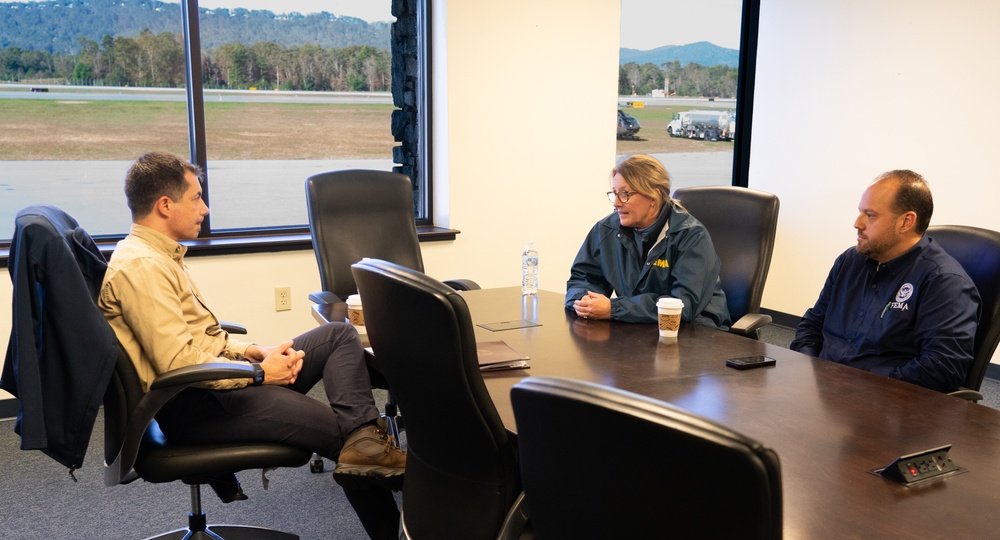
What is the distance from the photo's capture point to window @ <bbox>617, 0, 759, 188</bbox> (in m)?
5.50

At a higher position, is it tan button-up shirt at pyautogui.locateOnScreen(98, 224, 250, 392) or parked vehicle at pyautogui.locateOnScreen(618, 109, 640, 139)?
parked vehicle at pyautogui.locateOnScreen(618, 109, 640, 139)

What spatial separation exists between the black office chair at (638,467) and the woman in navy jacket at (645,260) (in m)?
1.58

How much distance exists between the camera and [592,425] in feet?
2.94

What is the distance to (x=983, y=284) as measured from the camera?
2.28 m

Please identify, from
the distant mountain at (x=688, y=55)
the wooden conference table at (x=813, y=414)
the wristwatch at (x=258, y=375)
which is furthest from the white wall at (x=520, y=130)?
the wristwatch at (x=258, y=375)

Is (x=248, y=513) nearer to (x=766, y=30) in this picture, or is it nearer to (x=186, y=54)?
(x=186, y=54)

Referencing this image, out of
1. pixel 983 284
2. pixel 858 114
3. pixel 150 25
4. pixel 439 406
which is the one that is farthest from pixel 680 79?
pixel 439 406

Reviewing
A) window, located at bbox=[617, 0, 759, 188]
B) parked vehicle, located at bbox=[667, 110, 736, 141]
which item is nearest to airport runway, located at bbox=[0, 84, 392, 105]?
window, located at bbox=[617, 0, 759, 188]

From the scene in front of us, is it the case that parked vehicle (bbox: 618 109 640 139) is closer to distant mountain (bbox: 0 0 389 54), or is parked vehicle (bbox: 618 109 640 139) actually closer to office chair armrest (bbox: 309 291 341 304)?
distant mountain (bbox: 0 0 389 54)

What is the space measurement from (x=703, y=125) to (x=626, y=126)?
63cm

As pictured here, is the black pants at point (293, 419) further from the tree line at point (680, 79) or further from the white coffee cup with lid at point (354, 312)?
the tree line at point (680, 79)

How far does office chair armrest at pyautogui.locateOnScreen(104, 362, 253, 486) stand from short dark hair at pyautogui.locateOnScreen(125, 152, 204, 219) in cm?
55

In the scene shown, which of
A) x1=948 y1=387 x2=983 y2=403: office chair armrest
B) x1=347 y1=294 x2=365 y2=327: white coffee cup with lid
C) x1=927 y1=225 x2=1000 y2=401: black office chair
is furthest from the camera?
x1=347 y1=294 x2=365 y2=327: white coffee cup with lid

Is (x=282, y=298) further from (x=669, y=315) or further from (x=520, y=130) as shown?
(x=669, y=315)
